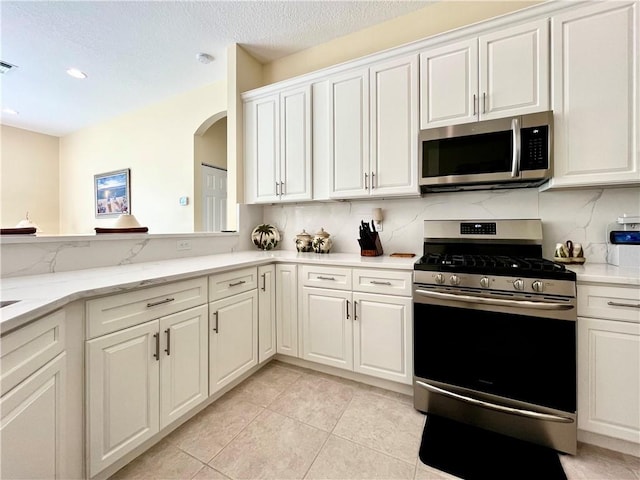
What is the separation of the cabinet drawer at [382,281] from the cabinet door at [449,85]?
1117 mm

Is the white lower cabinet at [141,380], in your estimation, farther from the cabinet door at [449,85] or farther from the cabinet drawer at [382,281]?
the cabinet door at [449,85]

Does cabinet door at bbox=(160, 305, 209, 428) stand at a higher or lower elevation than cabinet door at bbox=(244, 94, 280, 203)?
lower

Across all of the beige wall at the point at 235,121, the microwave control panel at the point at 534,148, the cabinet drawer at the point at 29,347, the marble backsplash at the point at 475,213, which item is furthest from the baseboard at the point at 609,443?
the beige wall at the point at 235,121

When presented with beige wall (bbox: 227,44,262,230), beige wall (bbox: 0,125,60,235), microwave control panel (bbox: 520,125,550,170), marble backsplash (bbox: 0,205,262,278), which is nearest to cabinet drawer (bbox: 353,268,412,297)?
microwave control panel (bbox: 520,125,550,170)

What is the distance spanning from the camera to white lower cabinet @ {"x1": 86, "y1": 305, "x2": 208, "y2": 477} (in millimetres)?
1143

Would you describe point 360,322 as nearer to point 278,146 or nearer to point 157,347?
point 157,347

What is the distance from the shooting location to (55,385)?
98 centimetres

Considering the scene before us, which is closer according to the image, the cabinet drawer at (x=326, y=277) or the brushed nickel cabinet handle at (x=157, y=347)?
the brushed nickel cabinet handle at (x=157, y=347)

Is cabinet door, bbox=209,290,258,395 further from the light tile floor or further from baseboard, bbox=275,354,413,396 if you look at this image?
baseboard, bbox=275,354,413,396

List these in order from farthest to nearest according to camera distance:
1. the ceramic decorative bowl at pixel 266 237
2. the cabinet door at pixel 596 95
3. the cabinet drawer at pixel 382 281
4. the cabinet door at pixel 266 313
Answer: the ceramic decorative bowl at pixel 266 237, the cabinet door at pixel 266 313, the cabinet drawer at pixel 382 281, the cabinet door at pixel 596 95

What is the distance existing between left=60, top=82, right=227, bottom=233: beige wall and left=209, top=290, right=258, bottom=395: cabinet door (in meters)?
2.29

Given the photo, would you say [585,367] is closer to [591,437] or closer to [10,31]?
[591,437]

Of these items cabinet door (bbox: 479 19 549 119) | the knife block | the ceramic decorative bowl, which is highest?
cabinet door (bbox: 479 19 549 119)

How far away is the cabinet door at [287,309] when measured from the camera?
2176 millimetres
